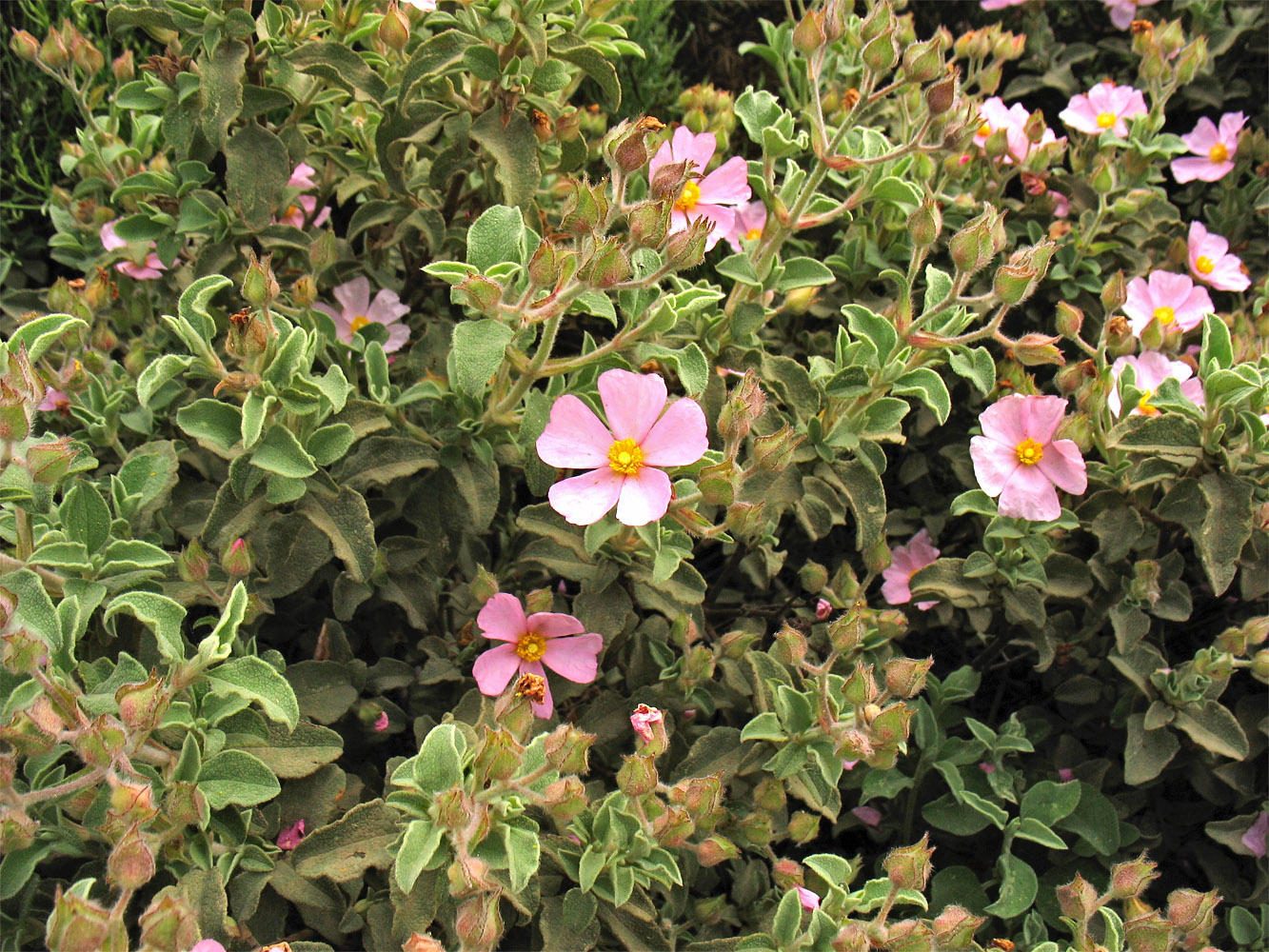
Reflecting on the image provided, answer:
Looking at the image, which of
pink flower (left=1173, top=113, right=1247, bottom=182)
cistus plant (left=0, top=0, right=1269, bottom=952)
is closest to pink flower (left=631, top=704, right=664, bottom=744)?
cistus plant (left=0, top=0, right=1269, bottom=952)

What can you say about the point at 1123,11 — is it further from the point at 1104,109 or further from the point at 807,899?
the point at 807,899

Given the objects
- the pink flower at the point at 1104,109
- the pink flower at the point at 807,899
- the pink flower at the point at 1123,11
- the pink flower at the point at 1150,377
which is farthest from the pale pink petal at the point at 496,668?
the pink flower at the point at 1123,11

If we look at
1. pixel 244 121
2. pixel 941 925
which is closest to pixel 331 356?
pixel 244 121

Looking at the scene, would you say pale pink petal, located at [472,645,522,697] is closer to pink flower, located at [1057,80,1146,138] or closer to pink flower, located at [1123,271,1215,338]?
pink flower, located at [1123,271,1215,338]

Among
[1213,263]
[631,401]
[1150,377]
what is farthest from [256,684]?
[1213,263]

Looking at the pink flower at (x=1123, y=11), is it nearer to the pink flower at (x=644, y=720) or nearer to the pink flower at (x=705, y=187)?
the pink flower at (x=705, y=187)

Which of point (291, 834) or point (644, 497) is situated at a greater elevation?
point (644, 497)
